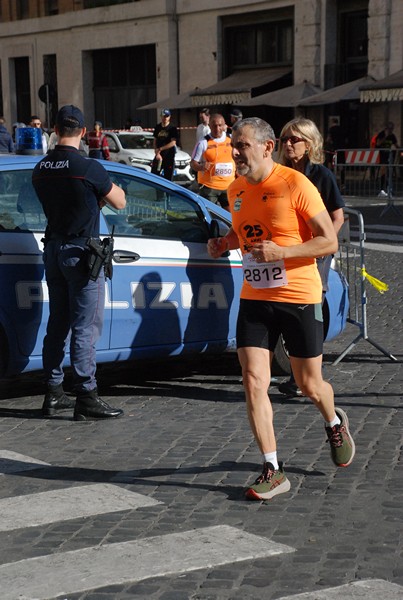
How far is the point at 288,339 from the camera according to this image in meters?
5.53

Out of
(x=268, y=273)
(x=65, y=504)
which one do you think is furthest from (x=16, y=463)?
(x=268, y=273)

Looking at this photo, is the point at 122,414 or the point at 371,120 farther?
the point at 371,120

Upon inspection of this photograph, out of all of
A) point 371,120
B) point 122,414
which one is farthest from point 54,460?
point 371,120

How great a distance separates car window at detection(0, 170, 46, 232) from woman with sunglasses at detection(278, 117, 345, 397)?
1.62 m

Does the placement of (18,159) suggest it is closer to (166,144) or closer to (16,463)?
(16,463)

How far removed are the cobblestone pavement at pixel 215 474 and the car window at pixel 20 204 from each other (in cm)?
122

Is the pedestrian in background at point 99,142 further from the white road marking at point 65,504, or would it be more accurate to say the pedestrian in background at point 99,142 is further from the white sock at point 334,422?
the white road marking at point 65,504

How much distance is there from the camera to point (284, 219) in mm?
5406

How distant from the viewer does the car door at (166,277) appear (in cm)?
746

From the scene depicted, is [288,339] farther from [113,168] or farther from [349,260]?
[349,260]

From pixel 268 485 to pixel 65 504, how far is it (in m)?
0.97

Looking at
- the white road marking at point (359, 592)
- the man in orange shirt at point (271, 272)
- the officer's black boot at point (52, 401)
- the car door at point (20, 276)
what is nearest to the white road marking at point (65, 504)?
the man in orange shirt at point (271, 272)

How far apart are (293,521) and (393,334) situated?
5009 mm

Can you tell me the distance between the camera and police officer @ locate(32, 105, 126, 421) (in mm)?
6789
